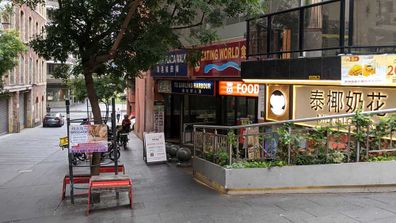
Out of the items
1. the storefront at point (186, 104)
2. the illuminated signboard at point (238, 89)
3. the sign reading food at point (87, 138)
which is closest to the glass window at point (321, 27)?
the illuminated signboard at point (238, 89)

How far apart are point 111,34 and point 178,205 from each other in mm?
5230

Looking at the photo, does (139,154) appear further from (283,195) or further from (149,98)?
(283,195)

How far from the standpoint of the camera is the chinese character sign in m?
10.0

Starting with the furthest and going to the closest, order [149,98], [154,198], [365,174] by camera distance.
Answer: [149,98] → [154,198] → [365,174]

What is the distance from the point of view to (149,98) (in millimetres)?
24609

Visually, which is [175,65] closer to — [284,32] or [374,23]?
[284,32]

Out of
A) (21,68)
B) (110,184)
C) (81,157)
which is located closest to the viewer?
(110,184)

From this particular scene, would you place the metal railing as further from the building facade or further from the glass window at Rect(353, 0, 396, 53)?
the building facade

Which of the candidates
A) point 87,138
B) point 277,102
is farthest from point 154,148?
point 87,138

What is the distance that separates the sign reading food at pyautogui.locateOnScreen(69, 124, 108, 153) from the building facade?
22.6 metres

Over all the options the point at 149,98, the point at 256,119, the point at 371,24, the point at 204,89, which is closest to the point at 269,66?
the point at 371,24

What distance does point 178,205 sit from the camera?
902cm

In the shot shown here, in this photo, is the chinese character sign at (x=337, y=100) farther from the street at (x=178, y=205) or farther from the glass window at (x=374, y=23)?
the street at (x=178, y=205)

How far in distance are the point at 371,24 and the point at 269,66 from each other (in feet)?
9.32
